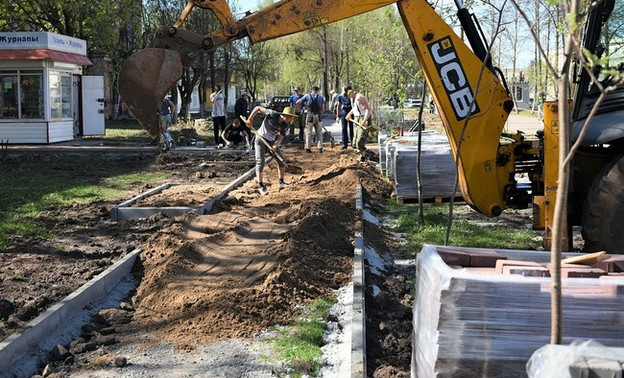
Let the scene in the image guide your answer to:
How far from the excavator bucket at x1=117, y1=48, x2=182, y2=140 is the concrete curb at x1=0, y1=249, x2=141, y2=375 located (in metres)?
1.65

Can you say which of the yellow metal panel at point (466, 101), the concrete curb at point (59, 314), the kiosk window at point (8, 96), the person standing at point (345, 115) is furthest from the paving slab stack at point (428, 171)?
the kiosk window at point (8, 96)

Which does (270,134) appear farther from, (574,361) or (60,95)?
(60,95)

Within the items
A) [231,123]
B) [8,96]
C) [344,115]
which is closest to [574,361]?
[231,123]

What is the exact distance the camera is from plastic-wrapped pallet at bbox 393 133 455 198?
12.1 metres

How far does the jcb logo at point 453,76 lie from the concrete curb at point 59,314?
3.92 metres

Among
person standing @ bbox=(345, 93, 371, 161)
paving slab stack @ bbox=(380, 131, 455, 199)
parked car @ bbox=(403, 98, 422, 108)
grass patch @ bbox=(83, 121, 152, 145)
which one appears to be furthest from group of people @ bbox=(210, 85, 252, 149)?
paving slab stack @ bbox=(380, 131, 455, 199)

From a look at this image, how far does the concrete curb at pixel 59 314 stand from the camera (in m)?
5.67

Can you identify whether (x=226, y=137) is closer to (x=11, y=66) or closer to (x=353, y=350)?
(x=11, y=66)

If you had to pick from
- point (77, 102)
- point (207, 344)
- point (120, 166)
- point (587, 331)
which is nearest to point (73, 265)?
point (207, 344)

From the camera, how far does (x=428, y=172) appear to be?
12.1 metres

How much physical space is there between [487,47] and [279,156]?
730 centimetres

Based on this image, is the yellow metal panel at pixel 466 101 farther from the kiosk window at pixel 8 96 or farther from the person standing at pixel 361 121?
the kiosk window at pixel 8 96

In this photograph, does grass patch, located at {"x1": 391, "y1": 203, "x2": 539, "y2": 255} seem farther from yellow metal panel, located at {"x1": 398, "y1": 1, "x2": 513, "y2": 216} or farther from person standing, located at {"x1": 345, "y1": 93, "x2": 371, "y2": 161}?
person standing, located at {"x1": 345, "y1": 93, "x2": 371, "y2": 161}

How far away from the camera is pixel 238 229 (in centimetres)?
1025
